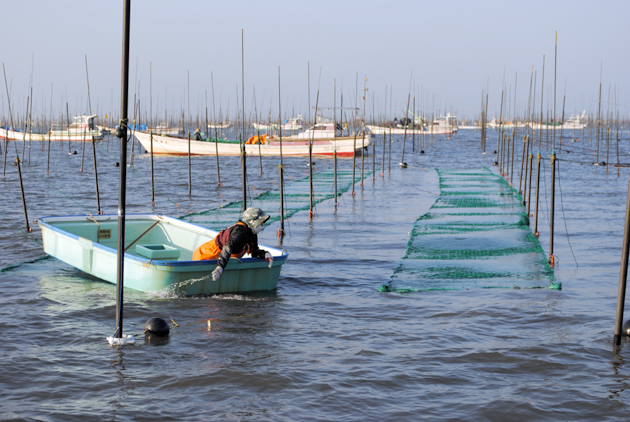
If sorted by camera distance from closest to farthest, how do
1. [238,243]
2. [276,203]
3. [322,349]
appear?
1. [322,349]
2. [238,243]
3. [276,203]

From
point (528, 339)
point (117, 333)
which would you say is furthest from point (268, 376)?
point (528, 339)

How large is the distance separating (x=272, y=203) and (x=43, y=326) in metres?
13.4

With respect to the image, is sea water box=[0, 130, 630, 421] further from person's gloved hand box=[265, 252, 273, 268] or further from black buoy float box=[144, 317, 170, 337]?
person's gloved hand box=[265, 252, 273, 268]

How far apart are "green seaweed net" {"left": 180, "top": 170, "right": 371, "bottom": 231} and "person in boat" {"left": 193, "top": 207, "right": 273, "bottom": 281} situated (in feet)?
20.5

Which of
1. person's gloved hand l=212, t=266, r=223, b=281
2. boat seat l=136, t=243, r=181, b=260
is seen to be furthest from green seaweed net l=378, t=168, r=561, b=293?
boat seat l=136, t=243, r=181, b=260

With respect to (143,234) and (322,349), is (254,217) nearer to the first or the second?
(322,349)

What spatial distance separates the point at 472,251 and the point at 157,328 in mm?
7481

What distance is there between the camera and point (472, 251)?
43.5ft

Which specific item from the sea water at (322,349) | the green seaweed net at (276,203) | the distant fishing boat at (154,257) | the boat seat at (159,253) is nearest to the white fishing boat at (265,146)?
the green seaweed net at (276,203)

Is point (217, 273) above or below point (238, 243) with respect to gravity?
below

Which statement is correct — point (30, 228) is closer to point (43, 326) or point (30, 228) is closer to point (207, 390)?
point (43, 326)

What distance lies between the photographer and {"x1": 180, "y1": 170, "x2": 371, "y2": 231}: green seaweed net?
1747 centimetres

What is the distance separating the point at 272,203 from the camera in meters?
21.4

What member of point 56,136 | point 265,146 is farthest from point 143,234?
point 56,136
